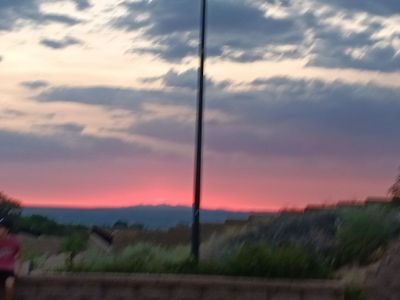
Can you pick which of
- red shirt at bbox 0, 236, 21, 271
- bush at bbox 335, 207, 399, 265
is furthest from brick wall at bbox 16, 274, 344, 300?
bush at bbox 335, 207, 399, 265

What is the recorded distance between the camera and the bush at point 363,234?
2300 cm

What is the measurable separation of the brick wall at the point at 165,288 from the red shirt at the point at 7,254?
353mm

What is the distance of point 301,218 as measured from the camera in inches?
1089

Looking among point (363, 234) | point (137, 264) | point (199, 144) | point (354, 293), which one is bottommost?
point (354, 293)

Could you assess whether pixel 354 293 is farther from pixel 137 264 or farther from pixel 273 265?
pixel 137 264

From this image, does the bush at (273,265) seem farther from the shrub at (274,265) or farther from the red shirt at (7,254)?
the red shirt at (7,254)

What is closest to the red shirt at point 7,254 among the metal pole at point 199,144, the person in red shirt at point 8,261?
the person in red shirt at point 8,261

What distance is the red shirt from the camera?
1848cm

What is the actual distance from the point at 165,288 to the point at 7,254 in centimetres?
287

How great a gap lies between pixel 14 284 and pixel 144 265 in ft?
8.88

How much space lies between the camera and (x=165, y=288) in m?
18.5

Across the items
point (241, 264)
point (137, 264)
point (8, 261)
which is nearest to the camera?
point (8, 261)

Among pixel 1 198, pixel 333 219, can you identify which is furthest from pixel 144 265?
pixel 1 198

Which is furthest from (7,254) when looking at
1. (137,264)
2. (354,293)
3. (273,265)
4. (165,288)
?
(354,293)
